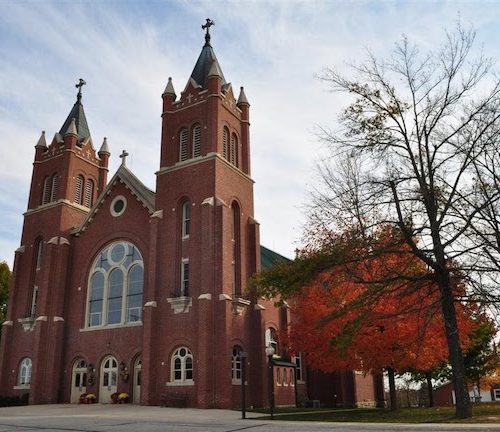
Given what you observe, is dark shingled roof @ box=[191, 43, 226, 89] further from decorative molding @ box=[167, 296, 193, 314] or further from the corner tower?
decorative molding @ box=[167, 296, 193, 314]

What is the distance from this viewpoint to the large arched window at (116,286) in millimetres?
31188

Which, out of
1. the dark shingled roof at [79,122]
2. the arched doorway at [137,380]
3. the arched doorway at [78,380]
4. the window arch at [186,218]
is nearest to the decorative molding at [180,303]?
the window arch at [186,218]

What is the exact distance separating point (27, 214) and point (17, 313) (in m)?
7.01

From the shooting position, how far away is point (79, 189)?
38.0 metres

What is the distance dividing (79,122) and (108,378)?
19986mm

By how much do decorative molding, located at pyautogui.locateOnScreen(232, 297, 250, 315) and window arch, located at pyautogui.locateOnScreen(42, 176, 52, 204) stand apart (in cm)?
1769

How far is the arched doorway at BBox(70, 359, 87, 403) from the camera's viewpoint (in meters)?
31.2

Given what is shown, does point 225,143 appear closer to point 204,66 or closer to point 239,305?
point 204,66

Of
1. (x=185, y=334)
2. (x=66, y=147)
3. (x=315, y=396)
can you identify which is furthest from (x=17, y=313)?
(x=315, y=396)

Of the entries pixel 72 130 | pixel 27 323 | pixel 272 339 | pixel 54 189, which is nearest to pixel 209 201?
pixel 272 339

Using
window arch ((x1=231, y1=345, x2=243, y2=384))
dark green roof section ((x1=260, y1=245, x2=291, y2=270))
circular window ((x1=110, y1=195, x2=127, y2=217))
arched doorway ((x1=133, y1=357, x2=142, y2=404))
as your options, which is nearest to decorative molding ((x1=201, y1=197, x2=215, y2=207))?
circular window ((x1=110, y1=195, x2=127, y2=217))

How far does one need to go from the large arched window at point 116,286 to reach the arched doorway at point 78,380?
7.79 feet

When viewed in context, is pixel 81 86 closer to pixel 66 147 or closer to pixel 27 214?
pixel 66 147

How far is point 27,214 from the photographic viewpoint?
122ft
